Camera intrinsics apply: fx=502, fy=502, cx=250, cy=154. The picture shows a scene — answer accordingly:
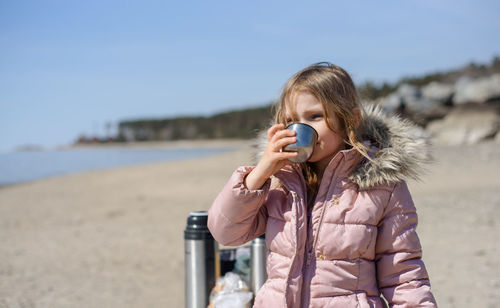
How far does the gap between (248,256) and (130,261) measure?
3648mm

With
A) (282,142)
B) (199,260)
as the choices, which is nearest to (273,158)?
(282,142)

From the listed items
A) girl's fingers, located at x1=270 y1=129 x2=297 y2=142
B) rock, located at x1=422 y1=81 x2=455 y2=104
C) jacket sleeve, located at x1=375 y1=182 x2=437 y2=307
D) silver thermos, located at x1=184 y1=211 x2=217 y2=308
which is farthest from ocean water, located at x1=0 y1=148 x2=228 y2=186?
jacket sleeve, located at x1=375 y1=182 x2=437 y2=307

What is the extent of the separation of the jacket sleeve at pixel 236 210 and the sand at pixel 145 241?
29.4 inches

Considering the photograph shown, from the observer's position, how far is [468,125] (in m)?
19.8

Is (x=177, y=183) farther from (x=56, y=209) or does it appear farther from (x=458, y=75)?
(x=458, y=75)

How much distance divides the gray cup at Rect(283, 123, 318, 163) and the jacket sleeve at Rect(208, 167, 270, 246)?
0.23 metres

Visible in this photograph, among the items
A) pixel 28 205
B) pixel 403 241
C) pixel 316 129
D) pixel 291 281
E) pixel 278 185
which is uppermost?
pixel 316 129

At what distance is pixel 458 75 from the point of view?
30.0 meters

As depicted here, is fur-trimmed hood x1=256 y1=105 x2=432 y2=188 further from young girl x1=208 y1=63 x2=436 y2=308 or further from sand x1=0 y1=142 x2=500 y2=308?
sand x1=0 y1=142 x2=500 y2=308

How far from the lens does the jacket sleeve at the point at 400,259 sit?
2145mm

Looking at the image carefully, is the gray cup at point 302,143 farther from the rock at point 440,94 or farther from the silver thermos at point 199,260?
the rock at point 440,94

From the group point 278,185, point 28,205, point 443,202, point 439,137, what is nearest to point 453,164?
point 443,202

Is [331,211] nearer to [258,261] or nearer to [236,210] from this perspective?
[236,210]

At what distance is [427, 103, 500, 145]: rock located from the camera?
19016mm
